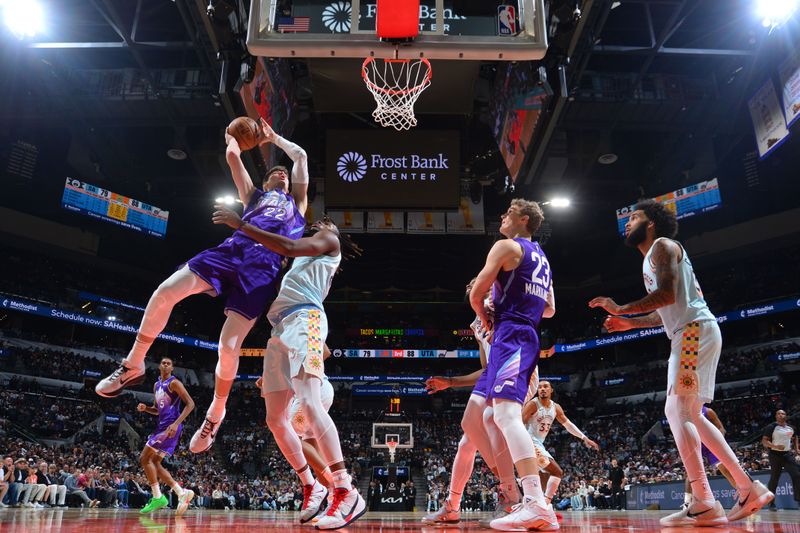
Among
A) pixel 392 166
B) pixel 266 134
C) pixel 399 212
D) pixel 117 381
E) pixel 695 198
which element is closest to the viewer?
pixel 117 381

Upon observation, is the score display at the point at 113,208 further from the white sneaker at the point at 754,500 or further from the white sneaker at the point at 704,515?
the white sneaker at the point at 754,500

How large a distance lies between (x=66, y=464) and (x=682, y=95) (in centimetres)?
2108

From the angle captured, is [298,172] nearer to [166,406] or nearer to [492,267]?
[492,267]

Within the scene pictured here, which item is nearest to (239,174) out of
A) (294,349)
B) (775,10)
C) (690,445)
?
(294,349)

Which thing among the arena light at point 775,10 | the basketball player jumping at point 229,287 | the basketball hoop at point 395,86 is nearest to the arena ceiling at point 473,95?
the arena light at point 775,10

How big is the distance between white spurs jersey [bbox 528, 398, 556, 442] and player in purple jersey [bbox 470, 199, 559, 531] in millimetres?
3669

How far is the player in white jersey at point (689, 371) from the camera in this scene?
3.99 m

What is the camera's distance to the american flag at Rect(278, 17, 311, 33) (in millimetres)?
6332

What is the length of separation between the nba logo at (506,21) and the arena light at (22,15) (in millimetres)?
9918

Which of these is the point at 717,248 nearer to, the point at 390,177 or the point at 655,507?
the point at 655,507

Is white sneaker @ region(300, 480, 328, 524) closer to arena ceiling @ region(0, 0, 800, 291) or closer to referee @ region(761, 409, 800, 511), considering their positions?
arena ceiling @ region(0, 0, 800, 291)

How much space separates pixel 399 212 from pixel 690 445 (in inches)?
588

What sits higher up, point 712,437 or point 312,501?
point 712,437

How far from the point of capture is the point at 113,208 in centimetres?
2192
